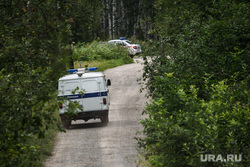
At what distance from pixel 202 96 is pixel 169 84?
62.7 inches

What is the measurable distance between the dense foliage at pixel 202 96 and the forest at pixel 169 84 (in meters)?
0.02

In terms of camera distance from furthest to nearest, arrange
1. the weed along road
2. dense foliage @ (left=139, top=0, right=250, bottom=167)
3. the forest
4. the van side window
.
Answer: the van side window → the weed along road → dense foliage @ (left=139, top=0, right=250, bottom=167) → the forest

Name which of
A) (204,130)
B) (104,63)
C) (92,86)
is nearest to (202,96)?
(204,130)

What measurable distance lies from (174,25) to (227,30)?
16.7 ft

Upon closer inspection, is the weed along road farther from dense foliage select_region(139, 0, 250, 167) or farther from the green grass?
the green grass

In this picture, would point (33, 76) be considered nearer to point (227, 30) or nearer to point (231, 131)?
point (231, 131)

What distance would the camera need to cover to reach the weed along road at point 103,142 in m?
11.5

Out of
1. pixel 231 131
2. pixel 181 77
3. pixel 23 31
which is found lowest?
pixel 231 131

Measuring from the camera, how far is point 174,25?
1612 centimetres

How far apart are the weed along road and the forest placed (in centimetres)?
110

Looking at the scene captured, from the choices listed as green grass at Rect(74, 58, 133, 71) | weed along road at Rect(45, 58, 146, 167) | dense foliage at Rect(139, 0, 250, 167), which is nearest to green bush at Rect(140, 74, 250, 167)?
dense foliage at Rect(139, 0, 250, 167)

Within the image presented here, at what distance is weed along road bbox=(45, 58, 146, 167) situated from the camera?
11508mm

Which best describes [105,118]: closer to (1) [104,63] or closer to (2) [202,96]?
(2) [202,96]

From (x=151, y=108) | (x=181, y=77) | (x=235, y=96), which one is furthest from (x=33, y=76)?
(x=181, y=77)
